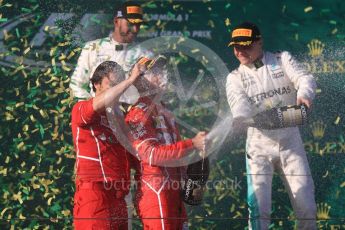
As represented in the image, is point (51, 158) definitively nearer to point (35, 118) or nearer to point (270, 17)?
point (35, 118)

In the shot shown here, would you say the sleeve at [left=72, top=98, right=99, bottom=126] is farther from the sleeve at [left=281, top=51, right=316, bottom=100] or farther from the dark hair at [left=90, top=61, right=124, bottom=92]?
the sleeve at [left=281, top=51, right=316, bottom=100]

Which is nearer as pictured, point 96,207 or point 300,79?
point 96,207

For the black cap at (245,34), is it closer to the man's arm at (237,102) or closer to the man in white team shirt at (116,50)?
the man's arm at (237,102)

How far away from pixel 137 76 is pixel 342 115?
1420 millimetres

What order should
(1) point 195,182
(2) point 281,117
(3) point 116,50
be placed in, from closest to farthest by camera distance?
(1) point 195,182
(2) point 281,117
(3) point 116,50

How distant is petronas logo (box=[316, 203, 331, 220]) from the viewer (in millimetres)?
5312

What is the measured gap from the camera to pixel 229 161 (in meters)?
5.34

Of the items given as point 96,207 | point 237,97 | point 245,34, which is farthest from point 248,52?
point 96,207

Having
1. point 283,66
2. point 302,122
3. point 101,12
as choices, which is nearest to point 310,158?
point 302,122

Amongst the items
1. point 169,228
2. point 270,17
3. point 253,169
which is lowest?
point 169,228

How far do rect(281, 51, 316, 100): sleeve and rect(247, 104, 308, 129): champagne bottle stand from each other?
8cm

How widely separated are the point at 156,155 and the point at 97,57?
83 centimetres

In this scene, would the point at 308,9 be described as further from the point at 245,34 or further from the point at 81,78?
the point at 81,78

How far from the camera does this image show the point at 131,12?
5285mm
